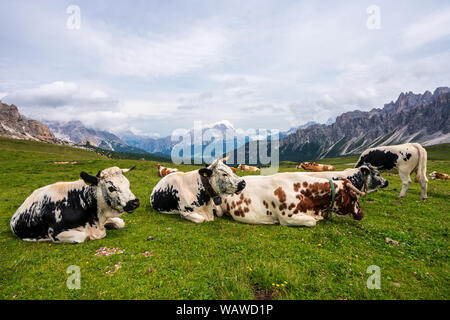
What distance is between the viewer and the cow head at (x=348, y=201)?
28.6 ft

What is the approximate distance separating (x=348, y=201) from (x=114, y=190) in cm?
887

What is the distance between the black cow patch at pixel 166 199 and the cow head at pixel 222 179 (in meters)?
1.96

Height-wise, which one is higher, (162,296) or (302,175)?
(302,175)

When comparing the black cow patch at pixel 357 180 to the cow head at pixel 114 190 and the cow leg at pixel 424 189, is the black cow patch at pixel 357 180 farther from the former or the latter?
the cow head at pixel 114 190

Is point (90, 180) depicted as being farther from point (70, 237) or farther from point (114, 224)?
point (114, 224)

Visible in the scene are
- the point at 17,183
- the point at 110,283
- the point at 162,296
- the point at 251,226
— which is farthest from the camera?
the point at 17,183

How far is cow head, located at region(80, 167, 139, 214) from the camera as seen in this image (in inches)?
274

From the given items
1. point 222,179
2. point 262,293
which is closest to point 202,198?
point 222,179

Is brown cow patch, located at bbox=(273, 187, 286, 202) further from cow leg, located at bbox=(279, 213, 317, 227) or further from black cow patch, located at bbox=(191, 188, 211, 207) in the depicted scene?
black cow patch, located at bbox=(191, 188, 211, 207)

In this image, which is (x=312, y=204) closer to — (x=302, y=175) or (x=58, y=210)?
(x=302, y=175)

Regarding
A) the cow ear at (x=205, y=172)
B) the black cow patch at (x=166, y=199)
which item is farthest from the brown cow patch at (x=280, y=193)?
the black cow patch at (x=166, y=199)
